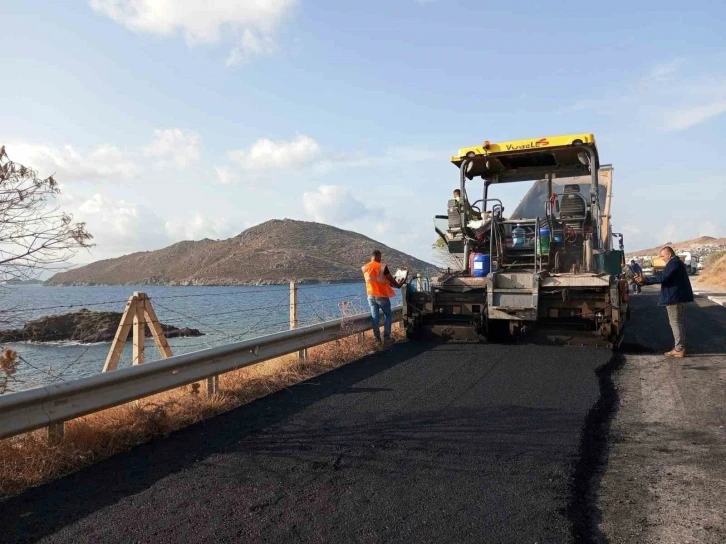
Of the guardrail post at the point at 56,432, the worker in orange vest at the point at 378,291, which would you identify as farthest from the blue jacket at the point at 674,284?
the guardrail post at the point at 56,432

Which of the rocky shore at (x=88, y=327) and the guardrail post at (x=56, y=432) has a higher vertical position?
the guardrail post at (x=56, y=432)

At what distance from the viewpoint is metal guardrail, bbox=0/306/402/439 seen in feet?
14.3

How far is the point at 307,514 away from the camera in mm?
3539

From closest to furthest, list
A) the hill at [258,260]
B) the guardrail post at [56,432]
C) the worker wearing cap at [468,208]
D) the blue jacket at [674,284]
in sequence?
the guardrail post at [56,432], the blue jacket at [674,284], the worker wearing cap at [468,208], the hill at [258,260]

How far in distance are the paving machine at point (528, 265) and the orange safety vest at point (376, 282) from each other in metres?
0.35

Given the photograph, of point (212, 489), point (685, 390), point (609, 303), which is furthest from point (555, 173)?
point (212, 489)

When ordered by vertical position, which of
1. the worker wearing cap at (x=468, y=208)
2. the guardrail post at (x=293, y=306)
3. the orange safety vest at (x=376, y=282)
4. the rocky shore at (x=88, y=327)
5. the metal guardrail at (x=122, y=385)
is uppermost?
the worker wearing cap at (x=468, y=208)

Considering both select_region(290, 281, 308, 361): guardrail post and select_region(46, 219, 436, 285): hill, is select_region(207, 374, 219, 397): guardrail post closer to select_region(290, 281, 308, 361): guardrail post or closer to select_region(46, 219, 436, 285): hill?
select_region(290, 281, 308, 361): guardrail post

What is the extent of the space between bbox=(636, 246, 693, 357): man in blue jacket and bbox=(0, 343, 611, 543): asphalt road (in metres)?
3.19

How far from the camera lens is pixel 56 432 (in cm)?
466

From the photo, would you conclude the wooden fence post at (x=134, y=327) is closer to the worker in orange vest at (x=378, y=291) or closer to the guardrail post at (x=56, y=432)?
the guardrail post at (x=56, y=432)

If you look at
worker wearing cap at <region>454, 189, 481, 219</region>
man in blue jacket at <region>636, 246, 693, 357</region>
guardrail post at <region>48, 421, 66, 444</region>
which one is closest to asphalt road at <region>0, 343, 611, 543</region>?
guardrail post at <region>48, 421, 66, 444</region>

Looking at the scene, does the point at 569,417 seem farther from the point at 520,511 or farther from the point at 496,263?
the point at 496,263

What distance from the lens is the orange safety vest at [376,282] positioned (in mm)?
10281
